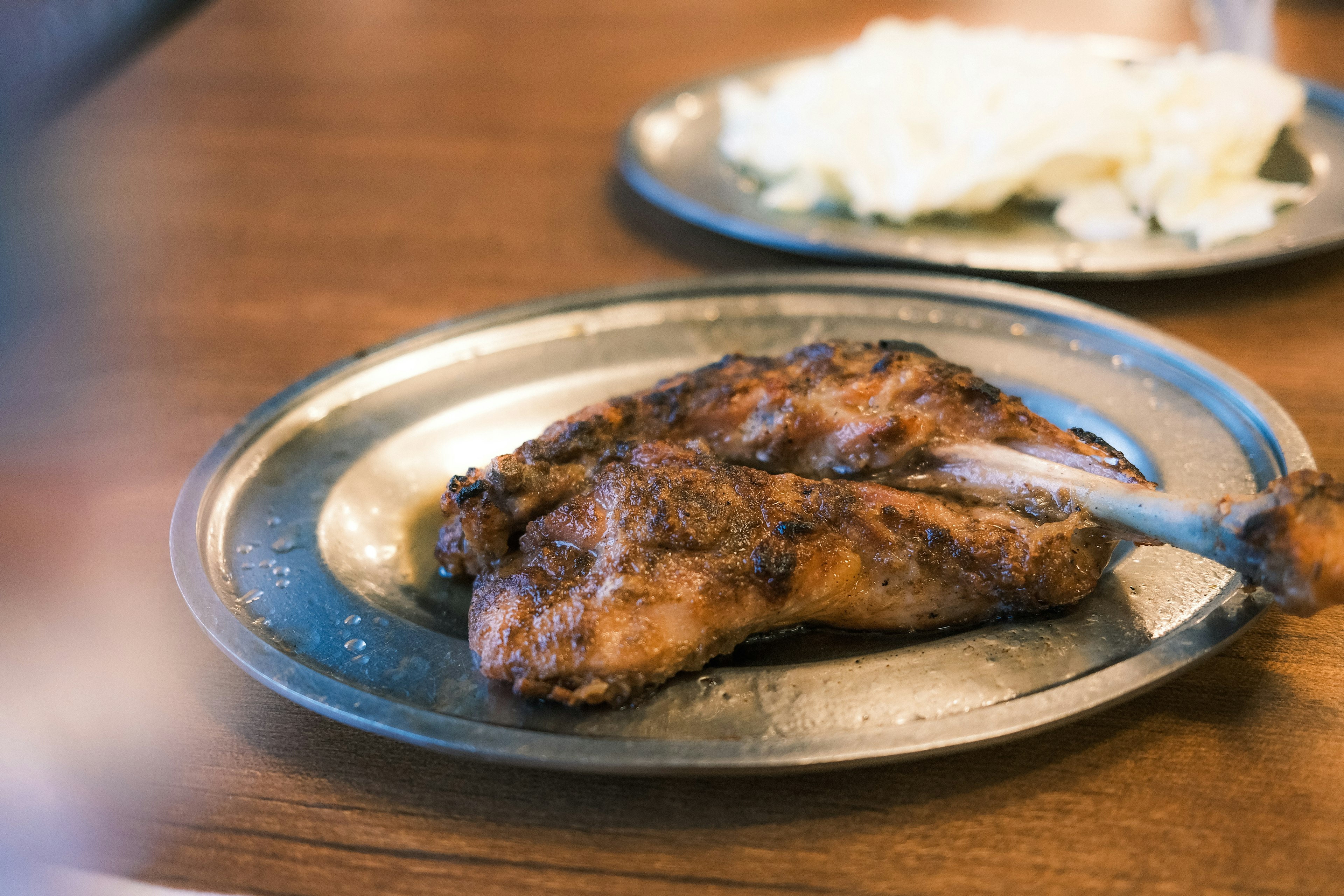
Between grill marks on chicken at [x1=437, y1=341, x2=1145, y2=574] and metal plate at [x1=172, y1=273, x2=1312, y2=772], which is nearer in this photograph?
metal plate at [x1=172, y1=273, x2=1312, y2=772]

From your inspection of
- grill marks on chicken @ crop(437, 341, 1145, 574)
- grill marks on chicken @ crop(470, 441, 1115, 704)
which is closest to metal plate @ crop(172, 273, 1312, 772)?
grill marks on chicken @ crop(470, 441, 1115, 704)

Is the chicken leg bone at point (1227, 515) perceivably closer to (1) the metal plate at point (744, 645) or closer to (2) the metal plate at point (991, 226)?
(1) the metal plate at point (744, 645)

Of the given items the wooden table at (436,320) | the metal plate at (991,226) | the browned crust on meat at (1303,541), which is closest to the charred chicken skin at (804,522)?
the browned crust on meat at (1303,541)

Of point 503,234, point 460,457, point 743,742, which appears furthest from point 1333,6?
point 743,742

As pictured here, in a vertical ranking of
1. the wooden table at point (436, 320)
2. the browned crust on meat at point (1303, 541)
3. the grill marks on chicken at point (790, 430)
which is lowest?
the wooden table at point (436, 320)

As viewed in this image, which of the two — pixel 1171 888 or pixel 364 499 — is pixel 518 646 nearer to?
pixel 364 499

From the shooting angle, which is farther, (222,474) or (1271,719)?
(222,474)

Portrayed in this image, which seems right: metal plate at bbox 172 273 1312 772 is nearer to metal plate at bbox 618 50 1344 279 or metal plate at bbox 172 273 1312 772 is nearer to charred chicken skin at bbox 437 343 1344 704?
charred chicken skin at bbox 437 343 1344 704
